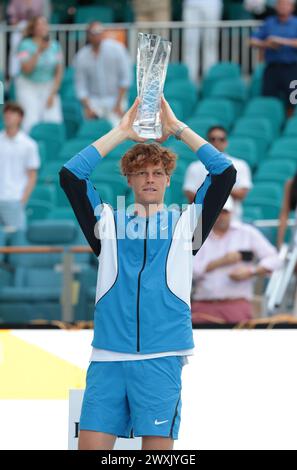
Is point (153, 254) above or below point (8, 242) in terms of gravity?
above

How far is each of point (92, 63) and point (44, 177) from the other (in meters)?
1.61

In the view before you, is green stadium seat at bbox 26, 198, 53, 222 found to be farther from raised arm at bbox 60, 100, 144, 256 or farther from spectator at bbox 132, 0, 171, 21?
raised arm at bbox 60, 100, 144, 256

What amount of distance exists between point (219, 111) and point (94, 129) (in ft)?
4.17

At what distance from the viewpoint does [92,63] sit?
1419 cm

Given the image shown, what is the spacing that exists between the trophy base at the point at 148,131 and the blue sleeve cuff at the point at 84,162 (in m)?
0.19

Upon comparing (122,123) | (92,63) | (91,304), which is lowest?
(91,304)

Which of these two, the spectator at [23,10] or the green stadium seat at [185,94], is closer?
the green stadium seat at [185,94]

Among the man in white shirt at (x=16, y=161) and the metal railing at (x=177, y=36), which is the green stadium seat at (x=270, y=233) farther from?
the metal railing at (x=177, y=36)

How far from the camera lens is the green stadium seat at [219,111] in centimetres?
1426

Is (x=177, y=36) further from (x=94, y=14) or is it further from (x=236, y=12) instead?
(x=94, y=14)

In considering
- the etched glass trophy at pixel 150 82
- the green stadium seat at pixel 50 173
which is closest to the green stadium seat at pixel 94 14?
the green stadium seat at pixel 50 173

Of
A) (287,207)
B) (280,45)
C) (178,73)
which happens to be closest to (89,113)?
(178,73)

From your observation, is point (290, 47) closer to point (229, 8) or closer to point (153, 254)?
point (229, 8)

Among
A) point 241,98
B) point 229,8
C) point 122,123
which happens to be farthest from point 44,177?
point 122,123
